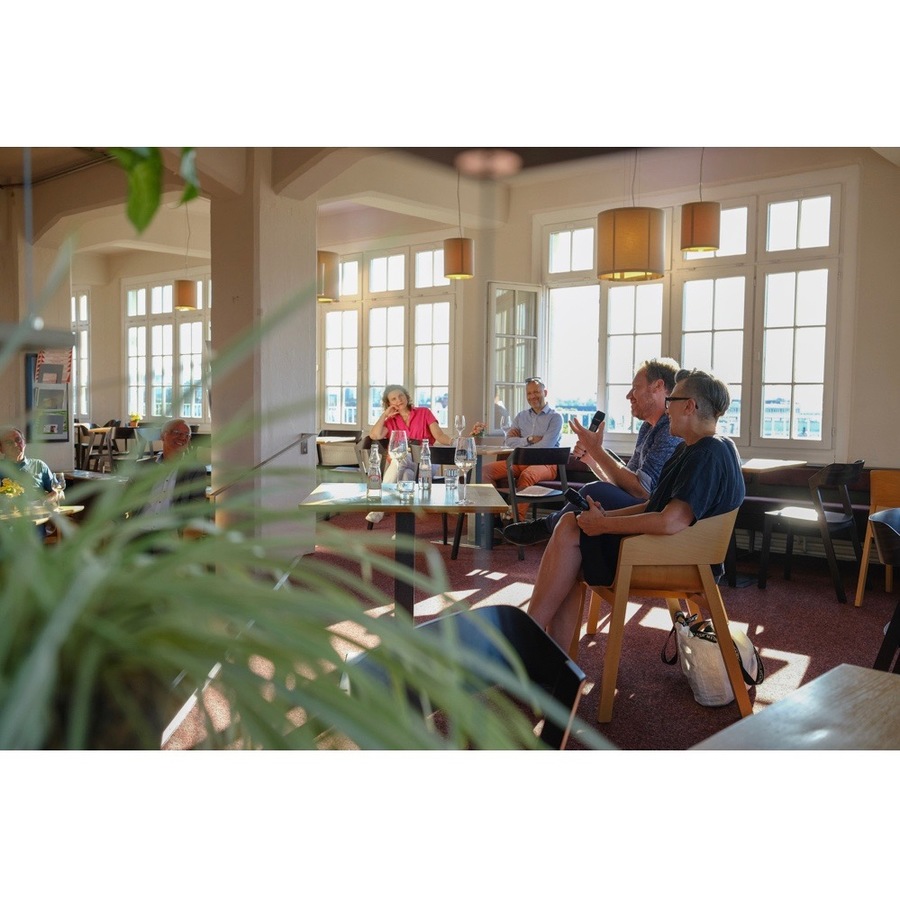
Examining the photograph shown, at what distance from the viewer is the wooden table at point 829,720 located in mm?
1078

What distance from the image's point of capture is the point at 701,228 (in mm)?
6762

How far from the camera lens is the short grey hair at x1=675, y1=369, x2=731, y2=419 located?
11.2ft

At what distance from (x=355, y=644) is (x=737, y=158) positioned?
798cm

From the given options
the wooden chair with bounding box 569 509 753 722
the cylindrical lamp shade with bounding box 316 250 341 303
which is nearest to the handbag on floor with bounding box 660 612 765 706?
the wooden chair with bounding box 569 509 753 722

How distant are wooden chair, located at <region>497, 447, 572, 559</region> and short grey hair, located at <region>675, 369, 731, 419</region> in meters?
2.91

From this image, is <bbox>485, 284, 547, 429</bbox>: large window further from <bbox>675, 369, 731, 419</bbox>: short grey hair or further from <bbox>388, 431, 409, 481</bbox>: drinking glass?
<bbox>675, 369, 731, 419</bbox>: short grey hair

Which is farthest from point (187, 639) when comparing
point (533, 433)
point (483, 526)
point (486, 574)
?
point (533, 433)

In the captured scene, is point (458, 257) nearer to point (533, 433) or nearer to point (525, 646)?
point (533, 433)

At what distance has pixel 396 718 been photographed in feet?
1.64

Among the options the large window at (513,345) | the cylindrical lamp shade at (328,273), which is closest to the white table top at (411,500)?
the cylindrical lamp shade at (328,273)

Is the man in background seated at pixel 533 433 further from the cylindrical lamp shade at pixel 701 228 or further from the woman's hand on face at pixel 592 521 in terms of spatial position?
the woman's hand on face at pixel 592 521

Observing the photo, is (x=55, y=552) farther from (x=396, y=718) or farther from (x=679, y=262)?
(x=679, y=262)

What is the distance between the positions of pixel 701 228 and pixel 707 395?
12.4 feet
